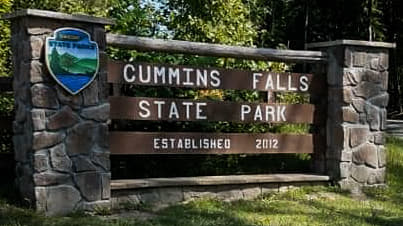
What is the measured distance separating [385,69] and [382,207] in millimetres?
1927

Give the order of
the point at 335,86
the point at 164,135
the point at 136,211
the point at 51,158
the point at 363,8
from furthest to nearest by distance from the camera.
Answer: the point at 363,8 < the point at 335,86 < the point at 164,135 < the point at 136,211 < the point at 51,158

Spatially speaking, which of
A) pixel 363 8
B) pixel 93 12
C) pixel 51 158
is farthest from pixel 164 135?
pixel 363 8

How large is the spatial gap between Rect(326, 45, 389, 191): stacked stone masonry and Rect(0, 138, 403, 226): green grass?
10.9 inches

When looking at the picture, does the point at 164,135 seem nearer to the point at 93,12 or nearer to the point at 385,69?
the point at 385,69

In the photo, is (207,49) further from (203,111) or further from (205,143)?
(205,143)

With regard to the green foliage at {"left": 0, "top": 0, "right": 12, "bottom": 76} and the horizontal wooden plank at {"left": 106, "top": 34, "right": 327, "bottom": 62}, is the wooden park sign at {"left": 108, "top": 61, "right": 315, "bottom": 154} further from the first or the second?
the green foliage at {"left": 0, "top": 0, "right": 12, "bottom": 76}

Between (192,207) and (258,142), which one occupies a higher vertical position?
(258,142)

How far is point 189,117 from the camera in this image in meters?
7.28

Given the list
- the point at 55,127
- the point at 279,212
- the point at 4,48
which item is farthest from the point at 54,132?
the point at 4,48

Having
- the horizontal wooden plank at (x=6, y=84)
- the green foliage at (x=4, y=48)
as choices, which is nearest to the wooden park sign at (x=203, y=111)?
the horizontal wooden plank at (x=6, y=84)

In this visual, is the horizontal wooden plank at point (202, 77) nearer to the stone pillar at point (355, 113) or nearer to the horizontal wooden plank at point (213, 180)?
the stone pillar at point (355, 113)

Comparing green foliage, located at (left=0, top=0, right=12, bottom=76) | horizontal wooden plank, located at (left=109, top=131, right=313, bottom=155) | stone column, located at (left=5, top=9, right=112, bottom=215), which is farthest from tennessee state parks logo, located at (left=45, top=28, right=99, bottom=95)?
green foliage, located at (left=0, top=0, right=12, bottom=76)

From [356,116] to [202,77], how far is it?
7.16 ft

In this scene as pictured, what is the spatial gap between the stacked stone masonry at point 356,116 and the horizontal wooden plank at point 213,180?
376 mm
